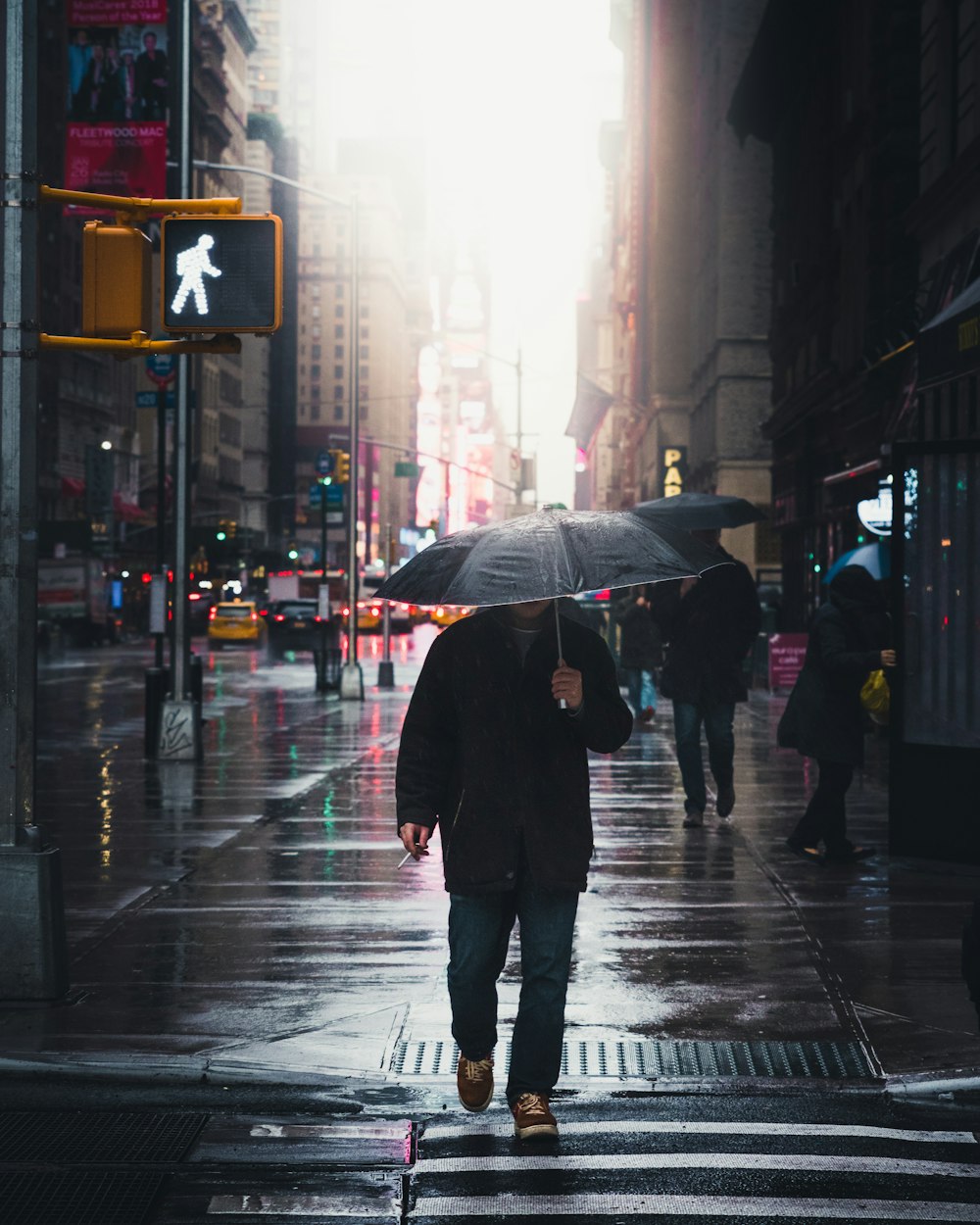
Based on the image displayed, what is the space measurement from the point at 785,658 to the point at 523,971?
23757 millimetres

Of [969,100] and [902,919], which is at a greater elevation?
[969,100]

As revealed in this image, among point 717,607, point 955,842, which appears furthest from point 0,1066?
point 717,607

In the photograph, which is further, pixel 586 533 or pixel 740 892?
pixel 740 892

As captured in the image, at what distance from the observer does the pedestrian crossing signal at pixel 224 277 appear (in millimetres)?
9391

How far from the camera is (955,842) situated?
36.3 feet

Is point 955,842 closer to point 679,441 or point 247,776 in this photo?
A: point 247,776

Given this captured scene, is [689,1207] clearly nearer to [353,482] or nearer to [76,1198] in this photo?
[76,1198]

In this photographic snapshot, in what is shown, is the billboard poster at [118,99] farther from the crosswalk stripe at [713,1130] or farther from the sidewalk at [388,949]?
the crosswalk stripe at [713,1130]

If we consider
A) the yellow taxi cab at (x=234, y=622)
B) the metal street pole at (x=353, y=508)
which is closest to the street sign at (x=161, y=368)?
the metal street pole at (x=353, y=508)

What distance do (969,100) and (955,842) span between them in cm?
1235

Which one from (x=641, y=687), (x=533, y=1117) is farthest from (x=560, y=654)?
(x=641, y=687)

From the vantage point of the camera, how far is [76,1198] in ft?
18.0

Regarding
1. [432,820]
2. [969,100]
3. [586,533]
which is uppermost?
[969,100]

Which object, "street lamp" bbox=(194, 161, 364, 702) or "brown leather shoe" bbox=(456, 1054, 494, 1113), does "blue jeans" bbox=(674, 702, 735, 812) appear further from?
"street lamp" bbox=(194, 161, 364, 702)
